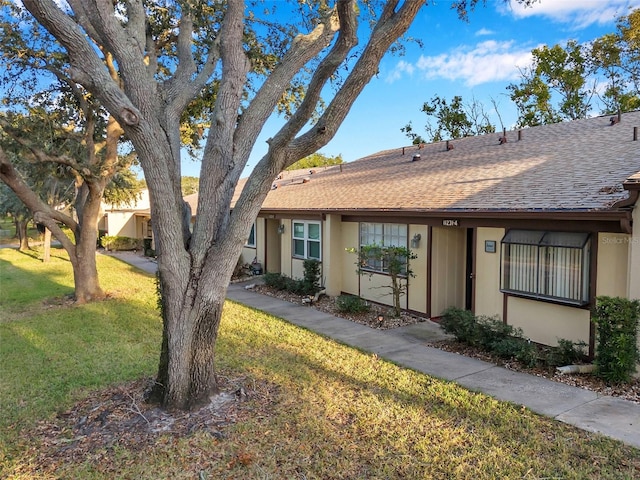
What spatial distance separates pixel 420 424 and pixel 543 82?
896 inches

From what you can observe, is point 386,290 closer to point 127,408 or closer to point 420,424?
point 420,424

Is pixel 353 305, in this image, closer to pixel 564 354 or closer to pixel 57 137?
pixel 564 354

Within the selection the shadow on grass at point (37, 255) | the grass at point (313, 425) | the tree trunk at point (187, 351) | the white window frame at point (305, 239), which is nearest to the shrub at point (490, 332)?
the grass at point (313, 425)

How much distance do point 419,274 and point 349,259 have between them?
2919 mm

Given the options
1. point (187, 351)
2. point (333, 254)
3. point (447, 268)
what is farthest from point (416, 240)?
point (187, 351)

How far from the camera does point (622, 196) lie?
6508 mm

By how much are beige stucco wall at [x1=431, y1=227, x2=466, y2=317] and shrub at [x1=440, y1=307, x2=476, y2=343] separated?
1800 mm

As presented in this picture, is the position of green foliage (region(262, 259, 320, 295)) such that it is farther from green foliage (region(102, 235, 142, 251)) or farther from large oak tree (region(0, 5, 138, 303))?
green foliage (region(102, 235, 142, 251))

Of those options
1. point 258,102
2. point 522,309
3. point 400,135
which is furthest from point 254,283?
point 400,135

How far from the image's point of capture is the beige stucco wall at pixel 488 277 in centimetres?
848

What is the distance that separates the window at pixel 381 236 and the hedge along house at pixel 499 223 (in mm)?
28

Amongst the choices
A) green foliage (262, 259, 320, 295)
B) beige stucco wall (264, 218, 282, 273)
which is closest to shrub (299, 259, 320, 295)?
green foliage (262, 259, 320, 295)

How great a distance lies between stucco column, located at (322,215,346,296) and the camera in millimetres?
12836

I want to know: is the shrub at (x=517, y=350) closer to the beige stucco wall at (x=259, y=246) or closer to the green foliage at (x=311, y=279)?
the green foliage at (x=311, y=279)
